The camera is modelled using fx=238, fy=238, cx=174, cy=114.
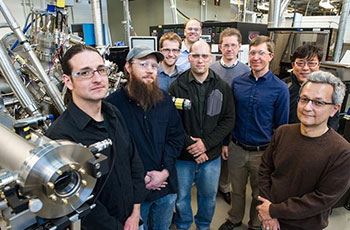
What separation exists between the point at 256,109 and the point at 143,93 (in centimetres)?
74

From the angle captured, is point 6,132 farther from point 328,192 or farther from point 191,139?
point 328,192

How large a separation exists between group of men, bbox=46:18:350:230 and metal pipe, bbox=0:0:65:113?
373mm

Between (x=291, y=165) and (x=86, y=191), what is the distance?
0.93 metres

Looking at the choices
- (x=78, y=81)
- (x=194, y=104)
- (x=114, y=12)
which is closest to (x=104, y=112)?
(x=78, y=81)

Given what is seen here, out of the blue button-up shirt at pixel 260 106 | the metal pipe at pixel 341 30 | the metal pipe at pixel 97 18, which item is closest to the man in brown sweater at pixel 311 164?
the blue button-up shirt at pixel 260 106

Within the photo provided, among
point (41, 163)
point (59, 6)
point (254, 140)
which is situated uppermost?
point (59, 6)

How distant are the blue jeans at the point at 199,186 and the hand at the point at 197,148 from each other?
0.37 feet

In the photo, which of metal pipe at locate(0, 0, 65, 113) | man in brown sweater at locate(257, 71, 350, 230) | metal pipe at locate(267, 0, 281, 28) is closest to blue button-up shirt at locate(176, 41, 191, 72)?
metal pipe at locate(0, 0, 65, 113)

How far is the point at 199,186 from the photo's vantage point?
163 cm

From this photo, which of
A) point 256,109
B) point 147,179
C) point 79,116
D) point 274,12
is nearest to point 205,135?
point 256,109

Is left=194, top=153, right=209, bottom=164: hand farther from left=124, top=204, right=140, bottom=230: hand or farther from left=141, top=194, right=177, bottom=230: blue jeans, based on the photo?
left=124, top=204, right=140, bottom=230: hand

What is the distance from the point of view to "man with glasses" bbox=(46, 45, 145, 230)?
33.3 inches

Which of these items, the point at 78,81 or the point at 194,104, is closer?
the point at 78,81

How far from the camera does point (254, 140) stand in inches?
61.1
